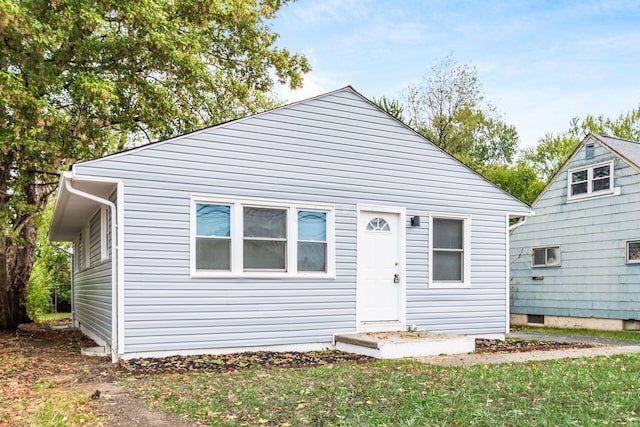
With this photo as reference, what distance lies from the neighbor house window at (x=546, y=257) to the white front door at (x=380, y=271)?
317 inches

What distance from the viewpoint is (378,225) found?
10.1 metres

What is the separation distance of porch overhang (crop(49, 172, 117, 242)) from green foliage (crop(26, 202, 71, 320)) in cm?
467

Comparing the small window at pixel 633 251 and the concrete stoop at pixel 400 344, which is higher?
the small window at pixel 633 251

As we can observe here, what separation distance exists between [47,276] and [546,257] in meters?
18.1

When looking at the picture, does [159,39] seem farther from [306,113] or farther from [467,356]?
[467,356]

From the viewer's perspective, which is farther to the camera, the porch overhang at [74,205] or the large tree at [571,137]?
the large tree at [571,137]

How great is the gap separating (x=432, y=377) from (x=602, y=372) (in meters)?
2.18

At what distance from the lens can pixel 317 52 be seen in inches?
731

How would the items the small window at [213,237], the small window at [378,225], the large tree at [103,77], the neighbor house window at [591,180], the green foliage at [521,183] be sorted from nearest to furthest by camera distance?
the small window at [213,237]
the small window at [378,225]
the large tree at [103,77]
the neighbor house window at [591,180]
the green foliage at [521,183]

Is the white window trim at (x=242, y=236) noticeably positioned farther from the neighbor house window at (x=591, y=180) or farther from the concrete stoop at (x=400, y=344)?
the neighbor house window at (x=591, y=180)

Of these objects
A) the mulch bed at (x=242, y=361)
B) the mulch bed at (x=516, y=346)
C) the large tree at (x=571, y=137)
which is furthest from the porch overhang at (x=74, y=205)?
the large tree at (x=571, y=137)

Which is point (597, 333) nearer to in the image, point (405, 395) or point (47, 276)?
point (405, 395)

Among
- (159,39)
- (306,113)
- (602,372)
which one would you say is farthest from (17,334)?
(602,372)

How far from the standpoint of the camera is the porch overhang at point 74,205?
8.02 metres
